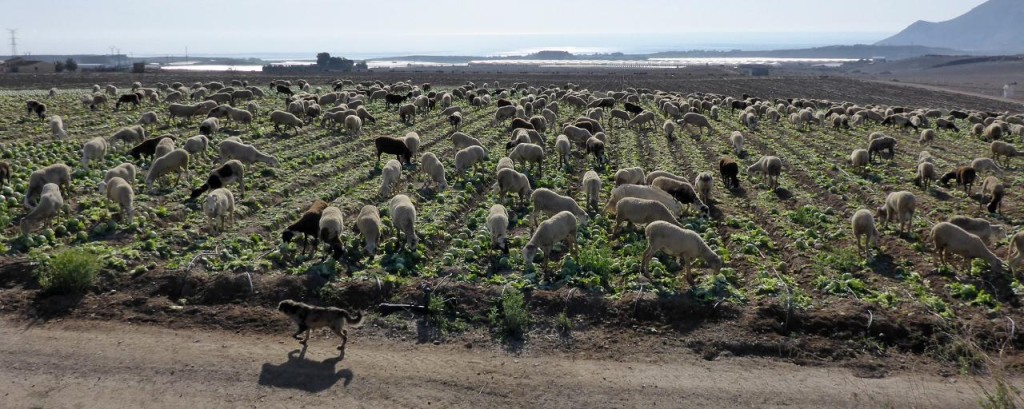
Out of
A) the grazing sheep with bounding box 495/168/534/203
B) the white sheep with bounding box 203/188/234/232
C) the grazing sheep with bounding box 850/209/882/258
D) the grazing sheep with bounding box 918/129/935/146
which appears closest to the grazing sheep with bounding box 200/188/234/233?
the white sheep with bounding box 203/188/234/232

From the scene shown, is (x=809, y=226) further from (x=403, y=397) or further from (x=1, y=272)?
(x=1, y=272)

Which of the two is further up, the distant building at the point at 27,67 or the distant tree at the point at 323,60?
the distant tree at the point at 323,60

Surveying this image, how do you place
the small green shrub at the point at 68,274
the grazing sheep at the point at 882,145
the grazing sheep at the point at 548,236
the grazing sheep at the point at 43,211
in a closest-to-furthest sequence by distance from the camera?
the small green shrub at the point at 68,274 < the grazing sheep at the point at 548,236 < the grazing sheep at the point at 43,211 < the grazing sheep at the point at 882,145

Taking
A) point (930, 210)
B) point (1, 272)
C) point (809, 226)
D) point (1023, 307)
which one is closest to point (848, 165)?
point (930, 210)

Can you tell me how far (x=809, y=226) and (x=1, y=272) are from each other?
17.9 metres

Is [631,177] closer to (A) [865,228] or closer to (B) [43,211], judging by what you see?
(A) [865,228]

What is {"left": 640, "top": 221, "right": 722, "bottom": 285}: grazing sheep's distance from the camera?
1341 cm

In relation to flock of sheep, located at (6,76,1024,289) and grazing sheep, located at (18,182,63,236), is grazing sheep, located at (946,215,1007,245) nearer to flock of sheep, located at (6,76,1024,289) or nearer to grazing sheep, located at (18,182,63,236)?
flock of sheep, located at (6,76,1024,289)

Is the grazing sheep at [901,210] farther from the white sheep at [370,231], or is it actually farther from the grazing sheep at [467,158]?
the grazing sheep at [467,158]

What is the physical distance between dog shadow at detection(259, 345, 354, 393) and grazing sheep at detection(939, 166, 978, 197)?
2020 centimetres

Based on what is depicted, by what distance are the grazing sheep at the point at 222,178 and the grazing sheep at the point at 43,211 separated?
3.38 meters

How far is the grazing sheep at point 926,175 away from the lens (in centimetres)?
2200

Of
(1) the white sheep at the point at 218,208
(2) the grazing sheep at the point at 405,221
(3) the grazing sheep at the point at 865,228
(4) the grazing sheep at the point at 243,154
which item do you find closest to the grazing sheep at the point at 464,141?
(4) the grazing sheep at the point at 243,154

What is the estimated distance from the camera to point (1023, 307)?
39.5 feet
